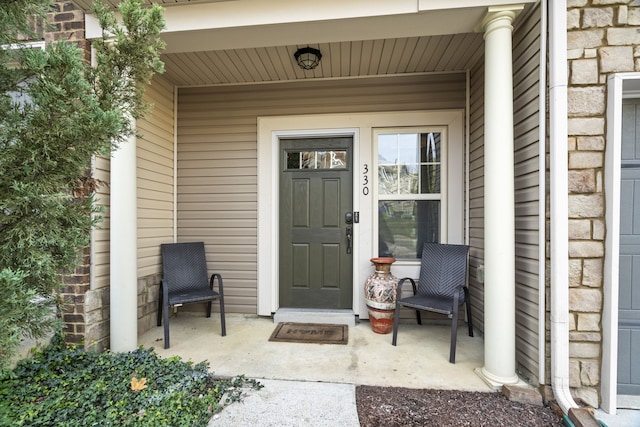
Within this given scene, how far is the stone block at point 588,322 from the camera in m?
1.79

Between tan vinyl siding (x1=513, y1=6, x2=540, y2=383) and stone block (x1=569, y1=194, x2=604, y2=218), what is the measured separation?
0.18 metres

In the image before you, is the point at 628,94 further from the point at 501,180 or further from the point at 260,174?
the point at 260,174

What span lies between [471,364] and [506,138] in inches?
65.0

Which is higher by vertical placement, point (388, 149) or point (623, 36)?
point (623, 36)

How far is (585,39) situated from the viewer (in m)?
1.81

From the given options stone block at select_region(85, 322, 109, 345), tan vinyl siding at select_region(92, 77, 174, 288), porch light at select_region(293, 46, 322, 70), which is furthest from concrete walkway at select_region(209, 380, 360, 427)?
porch light at select_region(293, 46, 322, 70)

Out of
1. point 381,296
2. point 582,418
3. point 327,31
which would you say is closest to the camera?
point 582,418

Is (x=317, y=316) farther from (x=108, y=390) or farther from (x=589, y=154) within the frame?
(x=589, y=154)

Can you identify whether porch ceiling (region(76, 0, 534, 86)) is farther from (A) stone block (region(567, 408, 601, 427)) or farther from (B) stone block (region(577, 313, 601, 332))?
(A) stone block (region(567, 408, 601, 427))

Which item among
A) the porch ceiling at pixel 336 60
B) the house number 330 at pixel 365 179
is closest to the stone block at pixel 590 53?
the porch ceiling at pixel 336 60

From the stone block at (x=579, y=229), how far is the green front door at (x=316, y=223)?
1.83 m

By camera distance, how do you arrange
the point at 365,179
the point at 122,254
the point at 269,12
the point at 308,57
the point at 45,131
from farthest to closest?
the point at 365,179, the point at 308,57, the point at 122,254, the point at 269,12, the point at 45,131

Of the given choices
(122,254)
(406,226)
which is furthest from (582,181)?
(122,254)

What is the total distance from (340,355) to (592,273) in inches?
69.5
